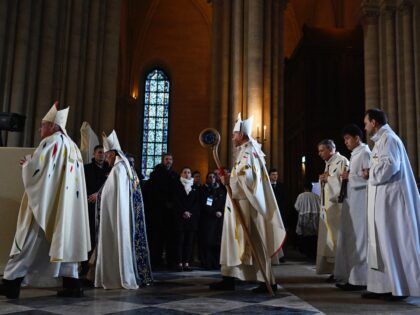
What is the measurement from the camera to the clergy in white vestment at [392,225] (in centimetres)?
438

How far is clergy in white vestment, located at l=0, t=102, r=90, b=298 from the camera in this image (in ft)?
13.8

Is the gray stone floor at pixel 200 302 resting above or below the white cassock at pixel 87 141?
below

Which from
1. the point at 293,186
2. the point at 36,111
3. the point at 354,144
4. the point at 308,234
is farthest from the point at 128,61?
the point at 354,144

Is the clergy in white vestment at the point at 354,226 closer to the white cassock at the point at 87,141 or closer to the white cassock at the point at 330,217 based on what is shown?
the white cassock at the point at 330,217

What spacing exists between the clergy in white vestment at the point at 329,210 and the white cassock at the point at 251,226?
3.93ft

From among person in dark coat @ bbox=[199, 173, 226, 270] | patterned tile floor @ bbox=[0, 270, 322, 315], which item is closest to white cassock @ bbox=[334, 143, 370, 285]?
patterned tile floor @ bbox=[0, 270, 322, 315]

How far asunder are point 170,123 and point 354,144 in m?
Result: 17.6

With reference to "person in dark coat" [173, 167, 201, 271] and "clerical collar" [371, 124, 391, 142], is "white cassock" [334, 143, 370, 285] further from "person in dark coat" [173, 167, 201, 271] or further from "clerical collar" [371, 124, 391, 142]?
"person in dark coat" [173, 167, 201, 271]

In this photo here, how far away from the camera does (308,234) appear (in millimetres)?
10070

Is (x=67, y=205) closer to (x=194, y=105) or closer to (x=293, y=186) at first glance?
(x=293, y=186)

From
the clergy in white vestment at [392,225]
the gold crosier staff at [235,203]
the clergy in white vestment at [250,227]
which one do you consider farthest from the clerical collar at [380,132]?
Result: the gold crosier staff at [235,203]

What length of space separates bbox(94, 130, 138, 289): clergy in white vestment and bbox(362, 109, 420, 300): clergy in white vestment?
2534 millimetres

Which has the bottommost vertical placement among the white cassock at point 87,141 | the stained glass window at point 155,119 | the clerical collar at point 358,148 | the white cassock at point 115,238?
the white cassock at point 115,238

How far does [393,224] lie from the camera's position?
178 inches
